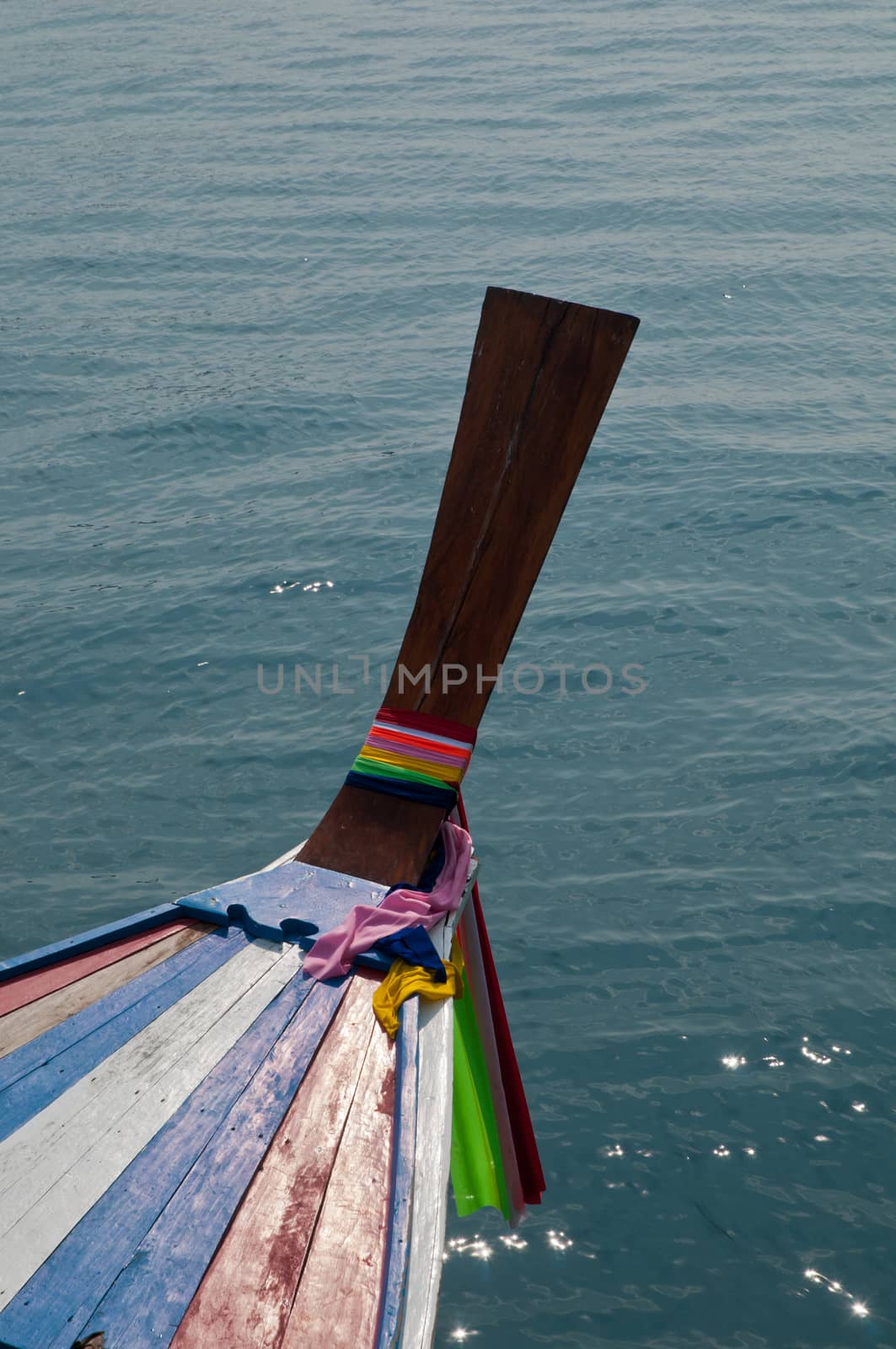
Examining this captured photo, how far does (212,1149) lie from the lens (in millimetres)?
4355

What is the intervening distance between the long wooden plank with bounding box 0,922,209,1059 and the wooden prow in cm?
90

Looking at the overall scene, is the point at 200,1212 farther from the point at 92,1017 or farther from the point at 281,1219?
the point at 92,1017

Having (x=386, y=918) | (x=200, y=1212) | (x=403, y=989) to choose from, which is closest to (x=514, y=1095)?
(x=386, y=918)

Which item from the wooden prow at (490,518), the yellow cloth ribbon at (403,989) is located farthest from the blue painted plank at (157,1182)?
the wooden prow at (490,518)

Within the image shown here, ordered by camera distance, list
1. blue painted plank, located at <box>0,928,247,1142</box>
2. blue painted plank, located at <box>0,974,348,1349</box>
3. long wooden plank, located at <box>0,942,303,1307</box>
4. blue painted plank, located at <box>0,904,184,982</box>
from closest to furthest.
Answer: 1. blue painted plank, located at <box>0,974,348,1349</box>
2. long wooden plank, located at <box>0,942,303,1307</box>
3. blue painted plank, located at <box>0,928,247,1142</box>
4. blue painted plank, located at <box>0,904,184,982</box>

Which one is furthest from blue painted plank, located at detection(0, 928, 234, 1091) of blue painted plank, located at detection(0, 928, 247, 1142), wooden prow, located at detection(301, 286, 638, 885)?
wooden prow, located at detection(301, 286, 638, 885)

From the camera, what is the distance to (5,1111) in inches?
174

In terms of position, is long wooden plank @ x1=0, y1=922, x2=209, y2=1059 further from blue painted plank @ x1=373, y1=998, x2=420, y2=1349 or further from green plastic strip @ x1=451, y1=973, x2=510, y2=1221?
green plastic strip @ x1=451, y1=973, x2=510, y2=1221

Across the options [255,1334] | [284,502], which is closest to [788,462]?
[284,502]

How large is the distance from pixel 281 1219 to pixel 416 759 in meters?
2.59

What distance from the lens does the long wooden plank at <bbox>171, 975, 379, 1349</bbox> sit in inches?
144

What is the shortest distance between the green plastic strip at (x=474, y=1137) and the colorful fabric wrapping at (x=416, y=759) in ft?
3.64

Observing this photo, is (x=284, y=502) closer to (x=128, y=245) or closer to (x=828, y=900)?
(x=828, y=900)

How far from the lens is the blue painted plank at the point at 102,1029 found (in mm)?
4512
